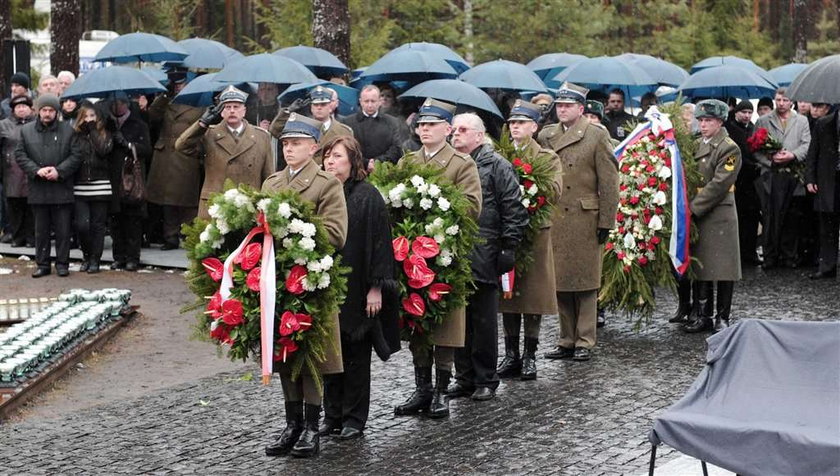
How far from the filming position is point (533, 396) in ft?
33.6

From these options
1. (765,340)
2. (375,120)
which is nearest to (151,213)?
(375,120)

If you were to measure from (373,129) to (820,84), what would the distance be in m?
4.47

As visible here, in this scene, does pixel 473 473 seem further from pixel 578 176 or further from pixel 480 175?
pixel 578 176

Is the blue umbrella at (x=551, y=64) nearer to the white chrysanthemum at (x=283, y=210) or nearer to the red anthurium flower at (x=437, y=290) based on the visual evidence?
the red anthurium flower at (x=437, y=290)

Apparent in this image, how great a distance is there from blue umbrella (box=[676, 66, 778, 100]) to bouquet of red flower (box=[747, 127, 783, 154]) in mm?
1006

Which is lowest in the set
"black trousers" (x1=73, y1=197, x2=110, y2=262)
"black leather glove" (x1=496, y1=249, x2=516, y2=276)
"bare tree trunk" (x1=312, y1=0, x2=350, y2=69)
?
"black trousers" (x1=73, y1=197, x2=110, y2=262)

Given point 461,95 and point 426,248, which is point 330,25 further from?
point 426,248

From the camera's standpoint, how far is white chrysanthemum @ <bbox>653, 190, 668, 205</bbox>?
12812 mm

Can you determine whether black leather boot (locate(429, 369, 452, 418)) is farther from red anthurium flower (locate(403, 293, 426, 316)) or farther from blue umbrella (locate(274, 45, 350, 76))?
blue umbrella (locate(274, 45, 350, 76))

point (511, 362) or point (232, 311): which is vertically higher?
point (232, 311)

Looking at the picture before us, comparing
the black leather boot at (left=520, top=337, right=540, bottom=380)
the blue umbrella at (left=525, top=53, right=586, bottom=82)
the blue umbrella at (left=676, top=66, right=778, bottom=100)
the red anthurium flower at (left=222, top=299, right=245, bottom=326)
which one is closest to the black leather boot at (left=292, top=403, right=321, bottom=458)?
the red anthurium flower at (left=222, top=299, right=245, bottom=326)

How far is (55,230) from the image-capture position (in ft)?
52.2

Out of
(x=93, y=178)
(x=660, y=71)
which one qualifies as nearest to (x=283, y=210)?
(x=93, y=178)

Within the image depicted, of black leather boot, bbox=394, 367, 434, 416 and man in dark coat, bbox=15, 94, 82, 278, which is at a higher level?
man in dark coat, bbox=15, 94, 82, 278
